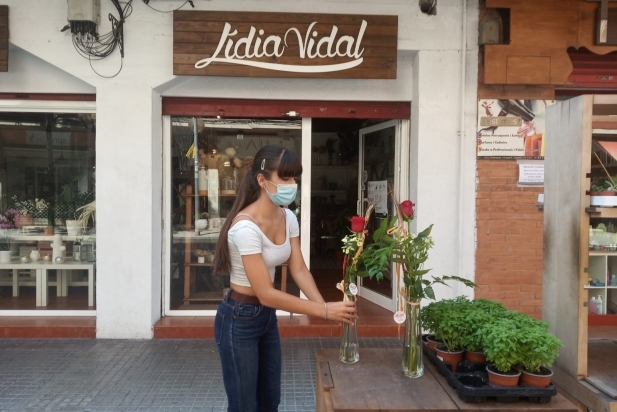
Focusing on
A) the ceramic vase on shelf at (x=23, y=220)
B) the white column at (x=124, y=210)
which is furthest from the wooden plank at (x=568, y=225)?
the ceramic vase on shelf at (x=23, y=220)

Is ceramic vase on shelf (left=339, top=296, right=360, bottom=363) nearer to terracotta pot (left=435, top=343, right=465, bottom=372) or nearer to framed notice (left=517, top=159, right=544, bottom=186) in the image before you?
terracotta pot (left=435, top=343, right=465, bottom=372)

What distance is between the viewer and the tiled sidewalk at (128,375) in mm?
3867

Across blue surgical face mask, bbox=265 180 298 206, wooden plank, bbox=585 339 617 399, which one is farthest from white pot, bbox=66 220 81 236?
wooden plank, bbox=585 339 617 399

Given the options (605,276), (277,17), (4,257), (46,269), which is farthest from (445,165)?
(4,257)

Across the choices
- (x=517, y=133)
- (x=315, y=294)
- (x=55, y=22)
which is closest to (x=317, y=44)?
(x=517, y=133)

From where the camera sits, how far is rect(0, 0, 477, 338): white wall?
17.3 ft

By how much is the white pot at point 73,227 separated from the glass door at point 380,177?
364cm

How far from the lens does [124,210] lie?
5.34m

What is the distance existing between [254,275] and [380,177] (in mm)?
4332

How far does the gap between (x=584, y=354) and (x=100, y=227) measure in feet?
15.4

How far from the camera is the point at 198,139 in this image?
5918 mm

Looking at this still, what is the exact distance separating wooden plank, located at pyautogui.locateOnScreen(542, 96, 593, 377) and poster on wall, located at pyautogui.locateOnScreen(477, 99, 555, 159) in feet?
8.18

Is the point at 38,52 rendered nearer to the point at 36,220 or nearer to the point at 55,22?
the point at 55,22

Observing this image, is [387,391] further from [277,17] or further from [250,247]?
[277,17]
